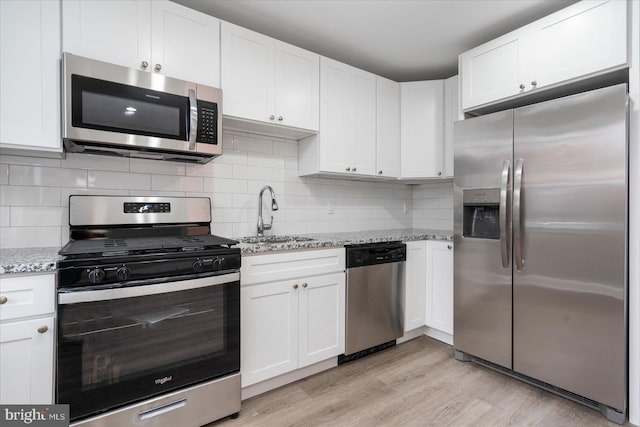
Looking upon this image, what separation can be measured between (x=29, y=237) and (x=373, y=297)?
2245 millimetres

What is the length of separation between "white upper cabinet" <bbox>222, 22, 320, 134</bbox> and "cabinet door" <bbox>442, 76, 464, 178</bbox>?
51.1 inches

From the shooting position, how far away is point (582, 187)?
186cm

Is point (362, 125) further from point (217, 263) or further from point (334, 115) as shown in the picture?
point (217, 263)

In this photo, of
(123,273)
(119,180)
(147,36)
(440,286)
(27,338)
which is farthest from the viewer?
(440,286)

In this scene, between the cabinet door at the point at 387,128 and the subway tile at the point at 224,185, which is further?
the cabinet door at the point at 387,128

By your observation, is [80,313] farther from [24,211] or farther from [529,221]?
[529,221]

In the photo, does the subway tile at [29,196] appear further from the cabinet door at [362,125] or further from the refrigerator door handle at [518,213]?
the refrigerator door handle at [518,213]

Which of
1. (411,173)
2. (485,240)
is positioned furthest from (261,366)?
(411,173)

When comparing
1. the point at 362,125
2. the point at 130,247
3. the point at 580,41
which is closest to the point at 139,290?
the point at 130,247

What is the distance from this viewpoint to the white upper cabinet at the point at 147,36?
1635mm

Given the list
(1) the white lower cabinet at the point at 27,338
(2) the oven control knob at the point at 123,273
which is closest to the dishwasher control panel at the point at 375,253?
(2) the oven control knob at the point at 123,273

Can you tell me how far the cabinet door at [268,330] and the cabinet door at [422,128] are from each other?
1740mm

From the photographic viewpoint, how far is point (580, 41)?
6.30ft

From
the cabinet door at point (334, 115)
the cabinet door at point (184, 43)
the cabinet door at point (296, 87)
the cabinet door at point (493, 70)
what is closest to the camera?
the cabinet door at point (184, 43)
